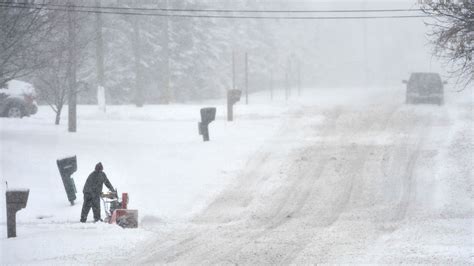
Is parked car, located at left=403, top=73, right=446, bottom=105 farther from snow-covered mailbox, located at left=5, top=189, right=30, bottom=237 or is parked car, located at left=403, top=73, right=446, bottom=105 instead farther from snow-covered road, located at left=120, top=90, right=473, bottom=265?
snow-covered mailbox, located at left=5, top=189, right=30, bottom=237

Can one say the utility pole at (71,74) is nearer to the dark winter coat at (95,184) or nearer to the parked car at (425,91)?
the dark winter coat at (95,184)

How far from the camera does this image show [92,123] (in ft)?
90.4

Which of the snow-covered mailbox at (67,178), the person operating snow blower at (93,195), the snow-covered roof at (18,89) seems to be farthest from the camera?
the snow-covered roof at (18,89)

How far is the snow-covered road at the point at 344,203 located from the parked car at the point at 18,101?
11605mm

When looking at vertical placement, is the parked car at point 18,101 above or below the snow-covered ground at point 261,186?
above

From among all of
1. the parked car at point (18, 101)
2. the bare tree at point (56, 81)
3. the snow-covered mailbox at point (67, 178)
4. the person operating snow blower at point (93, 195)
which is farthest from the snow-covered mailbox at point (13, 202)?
the parked car at point (18, 101)

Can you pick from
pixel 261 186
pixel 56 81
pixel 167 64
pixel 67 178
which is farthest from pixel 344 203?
pixel 167 64

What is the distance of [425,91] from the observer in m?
30.5

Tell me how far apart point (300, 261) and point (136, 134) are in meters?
14.9

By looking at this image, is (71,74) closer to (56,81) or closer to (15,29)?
(56,81)

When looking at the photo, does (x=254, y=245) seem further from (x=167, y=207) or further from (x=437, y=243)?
(x=167, y=207)

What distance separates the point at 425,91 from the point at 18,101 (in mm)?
18508

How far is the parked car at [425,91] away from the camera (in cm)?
3038

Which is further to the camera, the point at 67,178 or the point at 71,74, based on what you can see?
the point at 71,74
